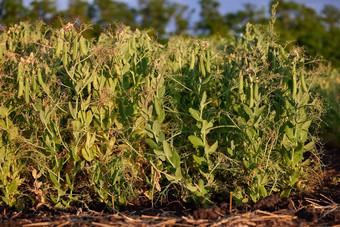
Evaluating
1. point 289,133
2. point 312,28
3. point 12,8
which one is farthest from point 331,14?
point 289,133

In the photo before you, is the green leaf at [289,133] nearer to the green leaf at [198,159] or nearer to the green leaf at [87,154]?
the green leaf at [198,159]

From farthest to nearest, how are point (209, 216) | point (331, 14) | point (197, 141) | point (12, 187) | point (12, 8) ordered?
1. point (331, 14)
2. point (12, 8)
3. point (12, 187)
4. point (197, 141)
5. point (209, 216)

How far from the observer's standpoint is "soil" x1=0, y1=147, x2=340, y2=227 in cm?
237

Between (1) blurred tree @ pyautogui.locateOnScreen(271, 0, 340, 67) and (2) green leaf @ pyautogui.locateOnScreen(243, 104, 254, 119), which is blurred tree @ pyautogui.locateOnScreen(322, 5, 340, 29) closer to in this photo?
(1) blurred tree @ pyautogui.locateOnScreen(271, 0, 340, 67)

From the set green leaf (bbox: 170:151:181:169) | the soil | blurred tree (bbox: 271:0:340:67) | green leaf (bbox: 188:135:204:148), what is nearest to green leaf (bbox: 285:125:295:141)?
the soil

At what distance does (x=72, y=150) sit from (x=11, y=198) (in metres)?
0.74

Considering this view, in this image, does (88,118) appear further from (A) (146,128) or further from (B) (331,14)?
(B) (331,14)

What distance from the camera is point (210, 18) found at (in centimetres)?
3134

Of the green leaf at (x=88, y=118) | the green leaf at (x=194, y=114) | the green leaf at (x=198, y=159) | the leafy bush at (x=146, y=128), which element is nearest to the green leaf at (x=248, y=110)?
the leafy bush at (x=146, y=128)

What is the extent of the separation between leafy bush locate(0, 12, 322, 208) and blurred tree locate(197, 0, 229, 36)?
25.9m

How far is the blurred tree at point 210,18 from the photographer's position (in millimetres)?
29625

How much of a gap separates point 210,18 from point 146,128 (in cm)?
3010

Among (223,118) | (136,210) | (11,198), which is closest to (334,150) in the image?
(223,118)

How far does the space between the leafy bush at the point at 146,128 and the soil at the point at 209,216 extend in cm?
12
